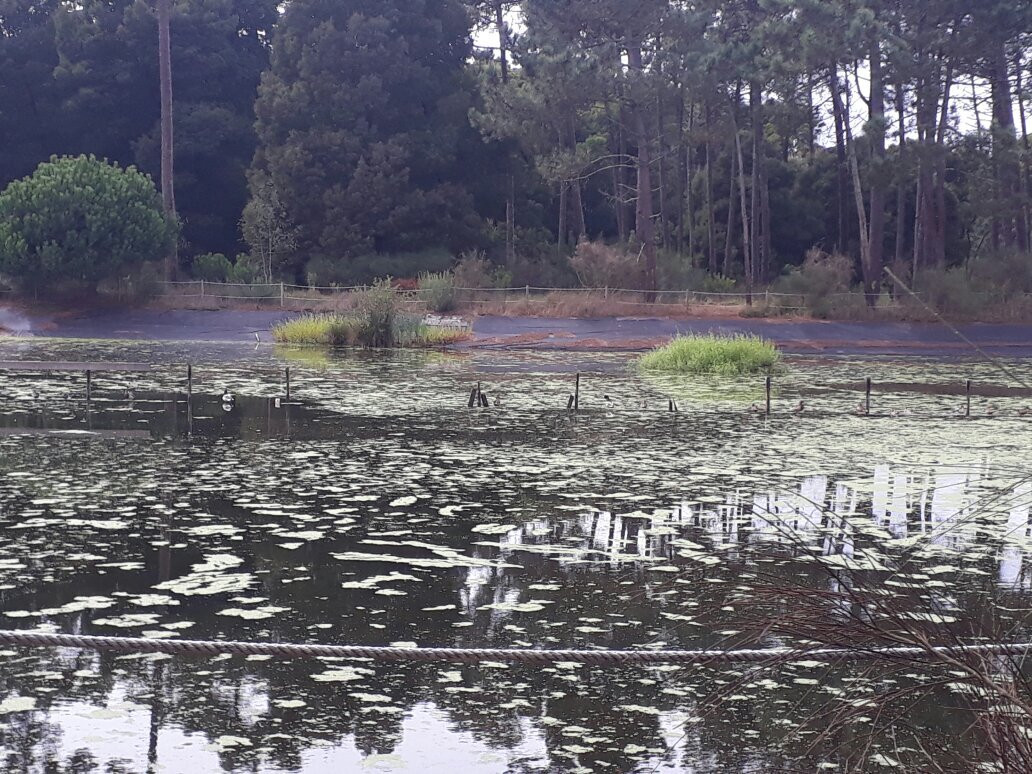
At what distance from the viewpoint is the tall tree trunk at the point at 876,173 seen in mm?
36188

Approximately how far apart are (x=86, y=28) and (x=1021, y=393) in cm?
3941

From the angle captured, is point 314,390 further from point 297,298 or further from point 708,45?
point 708,45

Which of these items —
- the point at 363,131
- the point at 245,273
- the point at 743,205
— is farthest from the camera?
the point at 363,131

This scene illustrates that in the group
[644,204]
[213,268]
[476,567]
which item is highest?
[644,204]

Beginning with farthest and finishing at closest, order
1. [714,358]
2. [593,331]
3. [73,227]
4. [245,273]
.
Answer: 1. [245,273]
2. [73,227]
3. [593,331]
4. [714,358]

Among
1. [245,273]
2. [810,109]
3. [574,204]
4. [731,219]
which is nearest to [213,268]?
[245,273]

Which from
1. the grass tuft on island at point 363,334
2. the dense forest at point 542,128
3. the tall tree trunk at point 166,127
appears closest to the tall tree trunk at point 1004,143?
the dense forest at point 542,128

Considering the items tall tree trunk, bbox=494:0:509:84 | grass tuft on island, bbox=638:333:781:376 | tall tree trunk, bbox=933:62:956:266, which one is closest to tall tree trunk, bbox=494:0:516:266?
tall tree trunk, bbox=494:0:509:84

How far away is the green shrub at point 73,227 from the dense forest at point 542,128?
5509 mm

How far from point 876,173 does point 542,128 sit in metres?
11.1

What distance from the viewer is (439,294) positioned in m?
37.9

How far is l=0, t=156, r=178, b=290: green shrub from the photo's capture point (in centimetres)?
3697

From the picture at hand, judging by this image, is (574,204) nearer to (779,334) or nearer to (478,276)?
(478,276)

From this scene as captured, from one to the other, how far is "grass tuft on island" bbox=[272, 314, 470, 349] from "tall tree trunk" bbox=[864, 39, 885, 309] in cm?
1292
